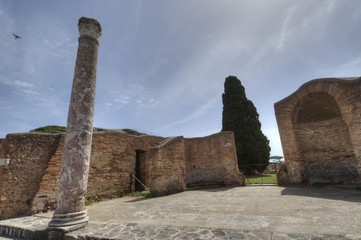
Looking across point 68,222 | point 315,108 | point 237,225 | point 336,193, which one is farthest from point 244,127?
point 68,222

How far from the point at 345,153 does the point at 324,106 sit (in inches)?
96.7

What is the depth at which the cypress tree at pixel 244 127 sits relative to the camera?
19922 millimetres

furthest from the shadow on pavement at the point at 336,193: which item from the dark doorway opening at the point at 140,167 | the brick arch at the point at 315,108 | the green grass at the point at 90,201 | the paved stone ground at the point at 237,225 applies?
the green grass at the point at 90,201

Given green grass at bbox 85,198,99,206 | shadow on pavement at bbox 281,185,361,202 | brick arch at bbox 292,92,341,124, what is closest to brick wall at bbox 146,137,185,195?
green grass at bbox 85,198,99,206

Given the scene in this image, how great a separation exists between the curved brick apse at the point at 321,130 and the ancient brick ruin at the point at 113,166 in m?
3.00

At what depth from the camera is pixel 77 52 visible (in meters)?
5.16

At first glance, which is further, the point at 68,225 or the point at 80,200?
the point at 80,200

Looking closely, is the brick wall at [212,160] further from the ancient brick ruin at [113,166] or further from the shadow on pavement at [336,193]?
the shadow on pavement at [336,193]

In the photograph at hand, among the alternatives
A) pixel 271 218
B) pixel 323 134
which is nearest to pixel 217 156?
pixel 323 134

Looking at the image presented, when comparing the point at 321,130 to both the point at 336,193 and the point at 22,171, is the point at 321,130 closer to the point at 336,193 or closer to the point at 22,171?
the point at 336,193

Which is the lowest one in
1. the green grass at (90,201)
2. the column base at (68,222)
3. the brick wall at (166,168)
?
the green grass at (90,201)

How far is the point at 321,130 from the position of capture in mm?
9891

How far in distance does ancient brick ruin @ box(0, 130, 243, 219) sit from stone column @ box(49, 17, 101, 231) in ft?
9.97

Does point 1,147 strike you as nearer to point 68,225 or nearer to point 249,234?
point 68,225
